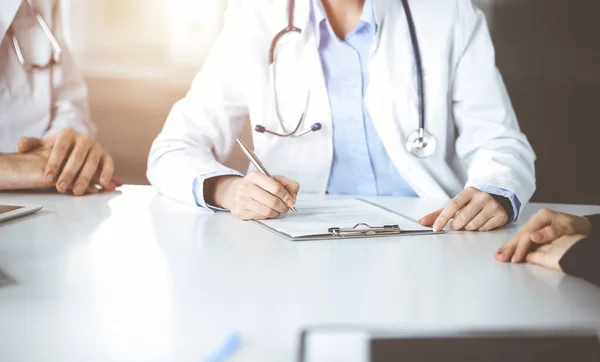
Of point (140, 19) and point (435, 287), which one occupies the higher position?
point (140, 19)

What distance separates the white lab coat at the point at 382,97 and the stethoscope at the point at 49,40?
42cm

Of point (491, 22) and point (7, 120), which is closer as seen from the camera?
point (7, 120)

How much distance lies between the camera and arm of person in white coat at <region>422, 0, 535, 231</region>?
1238 mm

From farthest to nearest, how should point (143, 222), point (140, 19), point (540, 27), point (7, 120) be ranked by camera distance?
point (140, 19), point (540, 27), point (7, 120), point (143, 222)

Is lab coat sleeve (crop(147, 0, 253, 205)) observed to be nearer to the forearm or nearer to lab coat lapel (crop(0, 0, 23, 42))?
the forearm

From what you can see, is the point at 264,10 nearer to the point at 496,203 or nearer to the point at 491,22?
the point at 496,203

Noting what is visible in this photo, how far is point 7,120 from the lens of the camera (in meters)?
1.79

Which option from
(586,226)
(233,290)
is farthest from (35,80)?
(586,226)

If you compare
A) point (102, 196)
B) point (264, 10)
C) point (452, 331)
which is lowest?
point (102, 196)

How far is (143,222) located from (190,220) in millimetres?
77

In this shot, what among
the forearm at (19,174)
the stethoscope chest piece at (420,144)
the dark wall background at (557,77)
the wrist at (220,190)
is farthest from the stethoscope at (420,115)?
the dark wall background at (557,77)

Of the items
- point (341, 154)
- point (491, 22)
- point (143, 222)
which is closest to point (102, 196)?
point (143, 222)

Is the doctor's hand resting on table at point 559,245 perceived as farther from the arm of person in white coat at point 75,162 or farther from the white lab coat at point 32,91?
the white lab coat at point 32,91

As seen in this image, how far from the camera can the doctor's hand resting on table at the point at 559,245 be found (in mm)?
736
